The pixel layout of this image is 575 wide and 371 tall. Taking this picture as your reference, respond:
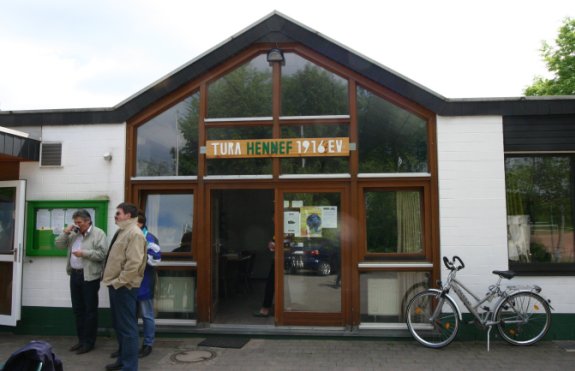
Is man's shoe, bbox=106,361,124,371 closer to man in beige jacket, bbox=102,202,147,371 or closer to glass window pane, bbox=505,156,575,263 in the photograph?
man in beige jacket, bbox=102,202,147,371

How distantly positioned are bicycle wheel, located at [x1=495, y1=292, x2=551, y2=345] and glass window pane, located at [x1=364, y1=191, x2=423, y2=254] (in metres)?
1.35

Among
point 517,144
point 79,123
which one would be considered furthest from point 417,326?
point 79,123

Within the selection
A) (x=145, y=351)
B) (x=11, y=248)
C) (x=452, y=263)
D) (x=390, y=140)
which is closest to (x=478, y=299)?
(x=452, y=263)

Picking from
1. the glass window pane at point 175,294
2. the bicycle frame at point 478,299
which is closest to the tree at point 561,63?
the bicycle frame at point 478,299

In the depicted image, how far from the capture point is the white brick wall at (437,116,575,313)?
611cm

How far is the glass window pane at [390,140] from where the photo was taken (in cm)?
638

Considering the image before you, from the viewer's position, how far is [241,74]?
265 inches

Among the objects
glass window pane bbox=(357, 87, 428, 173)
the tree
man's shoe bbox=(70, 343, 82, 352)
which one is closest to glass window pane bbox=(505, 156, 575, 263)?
glass window pane bbox=(357, 87, 428, 173)

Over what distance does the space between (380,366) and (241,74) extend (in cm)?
447

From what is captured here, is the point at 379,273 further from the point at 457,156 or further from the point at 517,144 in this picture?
the point at 517,144

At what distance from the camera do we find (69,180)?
→ 6.74 meters

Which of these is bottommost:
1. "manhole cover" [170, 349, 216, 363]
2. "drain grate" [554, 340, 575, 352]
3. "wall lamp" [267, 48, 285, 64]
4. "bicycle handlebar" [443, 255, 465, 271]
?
"manhole cover" [170, 349, 216, 363]

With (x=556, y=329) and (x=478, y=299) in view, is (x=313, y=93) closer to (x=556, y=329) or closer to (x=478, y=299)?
(x=478, y=299)

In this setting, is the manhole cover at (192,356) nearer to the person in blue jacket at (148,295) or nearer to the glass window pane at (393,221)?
the person in blue jacket at (148,295)
